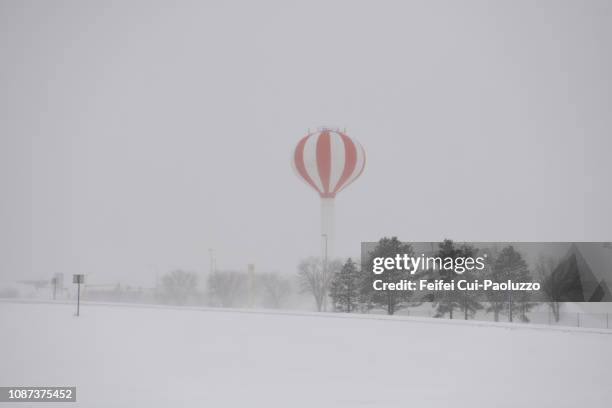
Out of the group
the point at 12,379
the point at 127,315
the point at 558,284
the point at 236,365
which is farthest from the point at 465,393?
the point at 558,284

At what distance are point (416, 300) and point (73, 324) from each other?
88.0ft

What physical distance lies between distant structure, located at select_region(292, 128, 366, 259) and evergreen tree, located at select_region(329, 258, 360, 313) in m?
23.5

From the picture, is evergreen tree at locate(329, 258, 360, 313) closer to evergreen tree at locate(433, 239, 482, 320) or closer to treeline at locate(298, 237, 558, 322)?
treeline at locate(298, 237, 558, 322)

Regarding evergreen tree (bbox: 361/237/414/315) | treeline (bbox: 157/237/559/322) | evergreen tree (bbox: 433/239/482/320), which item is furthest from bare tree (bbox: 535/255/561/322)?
evergreen tree (bbox: 361/237/414/315)

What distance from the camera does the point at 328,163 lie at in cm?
7862

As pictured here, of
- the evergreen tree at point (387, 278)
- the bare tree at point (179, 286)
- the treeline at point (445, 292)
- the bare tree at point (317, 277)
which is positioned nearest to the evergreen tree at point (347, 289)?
the treeline at point (445, 292)

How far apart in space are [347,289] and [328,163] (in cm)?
2825

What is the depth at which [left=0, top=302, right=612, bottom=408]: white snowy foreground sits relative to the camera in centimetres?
1569

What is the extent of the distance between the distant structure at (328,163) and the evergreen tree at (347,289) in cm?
2353

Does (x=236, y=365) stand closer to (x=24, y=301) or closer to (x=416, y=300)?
(x=416, y=300)

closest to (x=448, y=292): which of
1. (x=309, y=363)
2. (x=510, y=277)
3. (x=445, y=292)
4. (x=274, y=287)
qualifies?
(x=445, y=292)

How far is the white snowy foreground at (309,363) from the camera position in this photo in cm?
1569

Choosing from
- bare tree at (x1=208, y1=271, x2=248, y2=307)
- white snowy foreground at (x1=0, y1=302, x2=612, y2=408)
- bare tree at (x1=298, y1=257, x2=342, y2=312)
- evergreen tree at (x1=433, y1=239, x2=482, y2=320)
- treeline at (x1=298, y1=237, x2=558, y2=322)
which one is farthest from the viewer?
bare tree at (x1=208, y1=271, x2=248, y2=307)

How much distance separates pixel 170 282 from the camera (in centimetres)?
9631
